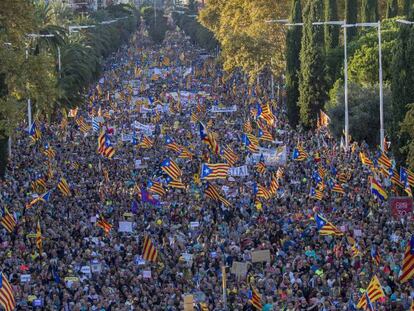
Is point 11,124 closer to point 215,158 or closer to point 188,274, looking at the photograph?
point 188,274

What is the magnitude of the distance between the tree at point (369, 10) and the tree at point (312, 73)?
8488mm

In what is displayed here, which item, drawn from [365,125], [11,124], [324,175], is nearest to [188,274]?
[11,124]

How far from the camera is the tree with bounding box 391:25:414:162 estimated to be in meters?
42.1

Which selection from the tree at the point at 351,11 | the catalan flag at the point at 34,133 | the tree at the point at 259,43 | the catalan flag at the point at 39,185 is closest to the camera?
the catalan flag at the point at 39,185

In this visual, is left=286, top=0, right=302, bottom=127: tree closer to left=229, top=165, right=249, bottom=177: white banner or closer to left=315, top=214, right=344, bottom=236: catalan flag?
left=229, top=165, right=249, bottom=177: white banner

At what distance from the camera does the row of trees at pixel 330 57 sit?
43000 mm

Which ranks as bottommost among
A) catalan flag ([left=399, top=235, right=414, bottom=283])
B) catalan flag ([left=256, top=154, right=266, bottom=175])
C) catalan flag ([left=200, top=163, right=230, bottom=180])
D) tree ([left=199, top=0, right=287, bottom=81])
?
tree ([left=199, top=0, right=287, bottom=81])

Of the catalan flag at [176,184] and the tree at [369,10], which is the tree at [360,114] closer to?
the tree at [369,10]

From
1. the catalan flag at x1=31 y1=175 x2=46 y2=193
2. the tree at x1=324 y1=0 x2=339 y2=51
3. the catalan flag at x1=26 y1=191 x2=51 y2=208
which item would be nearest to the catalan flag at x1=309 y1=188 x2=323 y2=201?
the catalan flag at x1=26 y1=191 x2=51 y2=208

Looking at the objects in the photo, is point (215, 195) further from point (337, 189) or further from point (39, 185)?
point (39, 185)

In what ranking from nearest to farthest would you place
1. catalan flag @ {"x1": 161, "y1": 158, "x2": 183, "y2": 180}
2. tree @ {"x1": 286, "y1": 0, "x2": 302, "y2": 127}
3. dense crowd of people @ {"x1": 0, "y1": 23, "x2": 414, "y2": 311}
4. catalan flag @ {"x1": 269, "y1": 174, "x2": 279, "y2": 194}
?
dense crowd of people @ {"x1": 0, "y1": 23, "x2": 414, "y2": 311} < catalan flag @ {"x1": 269, "y1": 174, "x2": 279, "y2": 194} < catalan flag @ {"x1": 161, "y1": 158, "x2": 183, "y2": 180} < tree @ {"x1": 286, "y1": 0, "x2": 302, "y2": 127}

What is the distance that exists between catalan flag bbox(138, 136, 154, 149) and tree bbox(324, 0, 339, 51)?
16667 millimetres

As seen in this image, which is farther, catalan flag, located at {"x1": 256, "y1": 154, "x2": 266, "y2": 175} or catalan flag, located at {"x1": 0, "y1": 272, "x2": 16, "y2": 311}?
catalan flag, located at {"x1": 256, "y1": 154, "x2": 266, "y2": 175}

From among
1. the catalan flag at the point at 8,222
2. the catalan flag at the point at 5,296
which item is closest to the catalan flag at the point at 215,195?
the catalan flag at the point at 8,222
